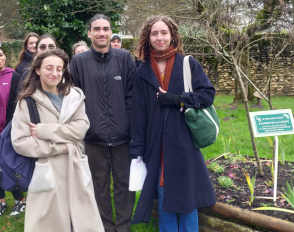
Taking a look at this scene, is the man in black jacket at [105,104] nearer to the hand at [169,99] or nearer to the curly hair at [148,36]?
the curly hair at [148,36]

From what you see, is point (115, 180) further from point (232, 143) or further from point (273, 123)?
point (232, 143)

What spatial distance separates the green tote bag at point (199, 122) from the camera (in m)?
2.41

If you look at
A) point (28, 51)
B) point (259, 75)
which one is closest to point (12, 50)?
point (259, 75)

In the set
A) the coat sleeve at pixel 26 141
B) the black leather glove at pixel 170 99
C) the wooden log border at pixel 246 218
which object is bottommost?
the wooden log border at pixel 246 218

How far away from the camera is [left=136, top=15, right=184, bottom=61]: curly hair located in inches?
Result: 100

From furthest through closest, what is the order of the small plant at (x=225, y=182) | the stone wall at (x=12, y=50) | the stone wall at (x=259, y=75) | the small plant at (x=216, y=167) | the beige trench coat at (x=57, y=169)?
the stone wall at (x=12, y=50) < the stone wall at (x=259, y=75) < the small plant at (x=216, y=167) < the small plant at (x=225, y=182) < the beige trench coat at (x=57, y=169)

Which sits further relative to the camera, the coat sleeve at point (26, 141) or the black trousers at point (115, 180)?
the black trousers at point (115, 180)

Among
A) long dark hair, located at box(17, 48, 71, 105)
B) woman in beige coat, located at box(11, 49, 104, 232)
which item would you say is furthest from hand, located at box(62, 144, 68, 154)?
long dark hair, located at box(17, 48, 71, 105)

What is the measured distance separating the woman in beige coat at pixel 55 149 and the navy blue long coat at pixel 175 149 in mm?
542

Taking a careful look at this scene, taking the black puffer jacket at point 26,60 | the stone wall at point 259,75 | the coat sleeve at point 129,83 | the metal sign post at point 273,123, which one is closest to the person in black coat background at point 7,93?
the black puffer jacket at point 26,60

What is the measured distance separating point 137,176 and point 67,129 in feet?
2.51

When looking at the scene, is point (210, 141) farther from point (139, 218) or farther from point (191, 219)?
point (139, 218)

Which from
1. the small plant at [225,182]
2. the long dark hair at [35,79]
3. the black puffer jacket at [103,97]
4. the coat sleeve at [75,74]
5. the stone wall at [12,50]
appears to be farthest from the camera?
the stone wall at [12,50]

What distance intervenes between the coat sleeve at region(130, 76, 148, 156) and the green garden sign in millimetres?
1085
